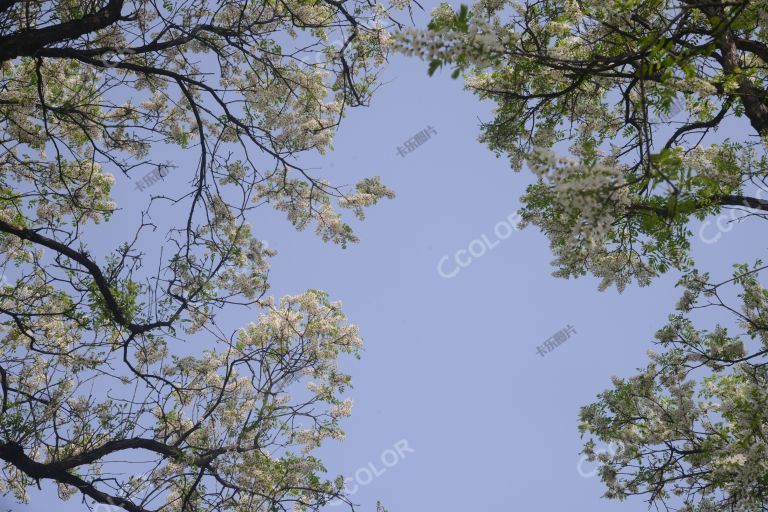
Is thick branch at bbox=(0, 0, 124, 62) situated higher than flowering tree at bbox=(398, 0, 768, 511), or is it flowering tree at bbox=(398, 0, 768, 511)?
thick branch at bbox=(0, 0, 124, 62)

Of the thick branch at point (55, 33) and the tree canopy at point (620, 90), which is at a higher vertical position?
the thick branch at point (55, 33)

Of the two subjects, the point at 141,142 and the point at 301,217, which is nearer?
the point at 141,142

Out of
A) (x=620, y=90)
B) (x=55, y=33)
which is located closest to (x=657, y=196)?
(x=620, y=90)

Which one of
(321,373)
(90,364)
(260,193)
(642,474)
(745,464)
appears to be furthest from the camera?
(321,373)

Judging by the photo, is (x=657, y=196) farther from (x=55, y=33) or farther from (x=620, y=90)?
(x=55, y=33)

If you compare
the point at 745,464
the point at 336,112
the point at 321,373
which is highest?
the point at 336,112

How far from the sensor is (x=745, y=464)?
6.37 m

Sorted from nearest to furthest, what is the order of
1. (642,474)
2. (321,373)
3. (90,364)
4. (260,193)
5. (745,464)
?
(745,464) → (90,364) → (642,474) → (260,193) → (321,373)

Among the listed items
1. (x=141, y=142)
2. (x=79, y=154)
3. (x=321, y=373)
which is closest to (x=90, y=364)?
(x=141, y=142)

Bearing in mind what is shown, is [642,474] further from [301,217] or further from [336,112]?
[336,112]

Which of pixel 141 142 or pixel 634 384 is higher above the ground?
pixel 141 142

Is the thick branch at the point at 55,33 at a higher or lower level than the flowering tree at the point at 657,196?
higher

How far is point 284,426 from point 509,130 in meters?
5.37

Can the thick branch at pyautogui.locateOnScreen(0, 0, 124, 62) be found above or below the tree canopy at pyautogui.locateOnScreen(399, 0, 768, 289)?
above
